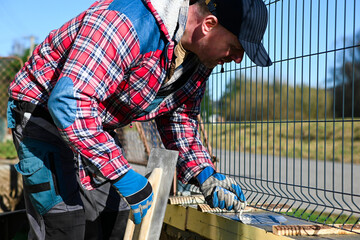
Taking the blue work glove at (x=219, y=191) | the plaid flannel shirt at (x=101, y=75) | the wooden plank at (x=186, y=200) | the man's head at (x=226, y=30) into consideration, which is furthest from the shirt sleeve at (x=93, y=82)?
the wooden plank at (x=186, y=200)

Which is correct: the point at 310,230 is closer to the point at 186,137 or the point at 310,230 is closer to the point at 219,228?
the point at 219,228

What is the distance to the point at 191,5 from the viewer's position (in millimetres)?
2086

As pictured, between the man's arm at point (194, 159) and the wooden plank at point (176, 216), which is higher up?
the man's arm at point (194, 159)

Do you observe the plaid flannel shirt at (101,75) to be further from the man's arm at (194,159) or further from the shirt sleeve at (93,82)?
the man's arm at (194,159)

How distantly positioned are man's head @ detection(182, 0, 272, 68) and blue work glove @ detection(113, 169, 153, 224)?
696 millimetres

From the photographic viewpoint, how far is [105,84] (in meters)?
1.79

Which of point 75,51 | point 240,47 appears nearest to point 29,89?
point 75,51

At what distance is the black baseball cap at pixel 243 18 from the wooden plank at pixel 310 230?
1.01m

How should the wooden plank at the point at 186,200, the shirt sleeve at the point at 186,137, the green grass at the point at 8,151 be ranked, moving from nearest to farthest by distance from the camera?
the shirt sleeve at the point at 186,137, the wooden plank at the point at 186,200, the green grass at the point at 8,151

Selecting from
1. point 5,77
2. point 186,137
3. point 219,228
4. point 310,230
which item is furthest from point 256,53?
point 5,77

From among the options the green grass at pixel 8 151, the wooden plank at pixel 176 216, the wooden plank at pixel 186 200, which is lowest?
the green grass at pixel 8 151

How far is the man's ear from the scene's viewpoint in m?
1.97

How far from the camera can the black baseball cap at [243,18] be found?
1940mm

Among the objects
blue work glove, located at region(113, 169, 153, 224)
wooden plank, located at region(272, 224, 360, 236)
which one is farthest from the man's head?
wooden plank, located at region(272, 224, 360, 236)
